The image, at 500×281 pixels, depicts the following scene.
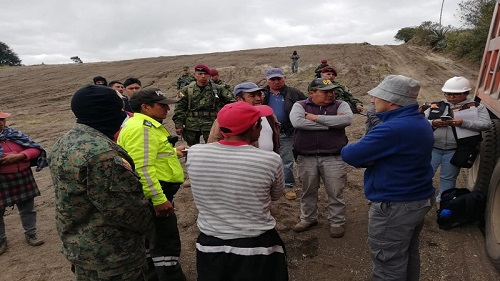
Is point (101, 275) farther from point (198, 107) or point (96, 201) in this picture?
point (198, 107)

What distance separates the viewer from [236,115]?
69.8 inches

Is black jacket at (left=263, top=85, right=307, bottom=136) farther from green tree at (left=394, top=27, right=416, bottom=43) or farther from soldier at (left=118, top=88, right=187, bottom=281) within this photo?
green tree at (left=394, top=27, right=416, bottom=43)

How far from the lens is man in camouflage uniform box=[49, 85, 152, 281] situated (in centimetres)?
171

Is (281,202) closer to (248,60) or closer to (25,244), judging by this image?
(25,244)

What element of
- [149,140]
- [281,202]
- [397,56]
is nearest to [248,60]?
[397,56]

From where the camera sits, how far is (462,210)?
11.5 feet

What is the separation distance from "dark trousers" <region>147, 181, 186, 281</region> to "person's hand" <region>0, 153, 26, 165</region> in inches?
71.2

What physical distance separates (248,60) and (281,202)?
1609 centimetres

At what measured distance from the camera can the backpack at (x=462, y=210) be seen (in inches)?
137

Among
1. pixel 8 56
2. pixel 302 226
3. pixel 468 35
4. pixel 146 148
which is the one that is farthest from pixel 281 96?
pixel 8 56

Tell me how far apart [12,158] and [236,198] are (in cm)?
288

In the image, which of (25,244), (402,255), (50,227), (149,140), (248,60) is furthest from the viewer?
(248,60)

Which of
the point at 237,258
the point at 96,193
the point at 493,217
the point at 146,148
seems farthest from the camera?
the point at 493,217

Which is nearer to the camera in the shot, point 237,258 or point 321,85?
point 237,258
